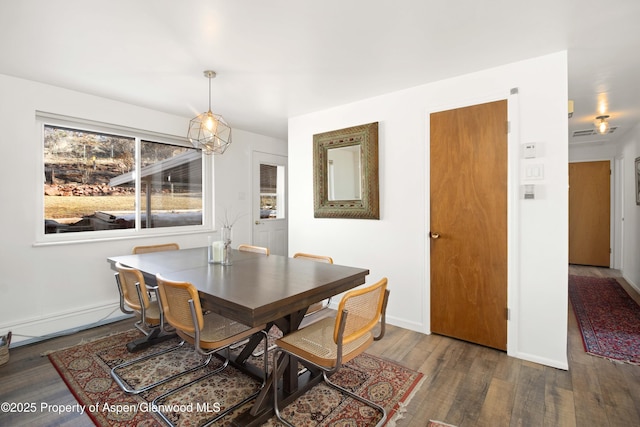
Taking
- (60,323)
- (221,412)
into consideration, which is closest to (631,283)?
(221,412)

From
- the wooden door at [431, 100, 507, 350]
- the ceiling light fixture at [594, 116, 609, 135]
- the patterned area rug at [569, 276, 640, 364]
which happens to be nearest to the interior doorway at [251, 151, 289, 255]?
the wooden door at [431, 100, 507, 350]

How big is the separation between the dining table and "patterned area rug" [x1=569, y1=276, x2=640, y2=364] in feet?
7.62

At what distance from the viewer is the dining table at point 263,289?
151 centimetres

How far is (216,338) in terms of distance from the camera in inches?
70.8

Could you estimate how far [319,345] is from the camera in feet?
5.54

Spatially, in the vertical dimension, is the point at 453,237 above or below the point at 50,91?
below

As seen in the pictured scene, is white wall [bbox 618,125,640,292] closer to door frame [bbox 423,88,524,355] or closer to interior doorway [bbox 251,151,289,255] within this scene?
door frame [bbox 423,88,524,355]

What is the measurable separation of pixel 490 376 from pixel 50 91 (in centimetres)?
452

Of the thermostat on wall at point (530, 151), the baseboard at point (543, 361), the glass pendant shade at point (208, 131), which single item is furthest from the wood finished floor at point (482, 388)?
the glass pendant shade at point (208, 131)

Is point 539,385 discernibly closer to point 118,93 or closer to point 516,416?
point 516,416

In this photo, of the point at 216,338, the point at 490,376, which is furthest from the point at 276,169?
the point at 490,376

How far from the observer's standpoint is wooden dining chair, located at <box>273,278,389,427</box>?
1497 millimetres

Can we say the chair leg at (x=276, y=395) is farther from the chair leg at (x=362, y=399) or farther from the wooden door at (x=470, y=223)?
the wooden door at (x=470, y=223)

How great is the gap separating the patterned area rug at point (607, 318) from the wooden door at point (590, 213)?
3.76 feet
